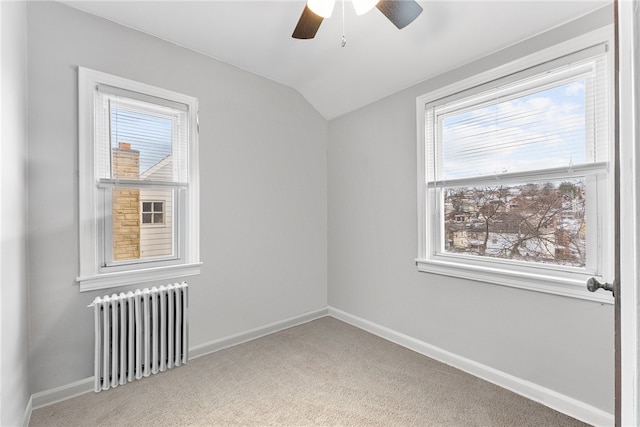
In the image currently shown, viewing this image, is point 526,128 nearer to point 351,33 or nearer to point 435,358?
point 351,33

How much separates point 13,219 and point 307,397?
6.75 ft

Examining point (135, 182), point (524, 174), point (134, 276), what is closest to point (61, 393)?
point (134, 276)

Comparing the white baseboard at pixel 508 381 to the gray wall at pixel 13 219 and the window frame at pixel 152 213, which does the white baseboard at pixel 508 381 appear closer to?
the window frame at pixel 152 213

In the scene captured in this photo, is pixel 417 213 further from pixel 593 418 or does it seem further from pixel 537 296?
pixel 593 418

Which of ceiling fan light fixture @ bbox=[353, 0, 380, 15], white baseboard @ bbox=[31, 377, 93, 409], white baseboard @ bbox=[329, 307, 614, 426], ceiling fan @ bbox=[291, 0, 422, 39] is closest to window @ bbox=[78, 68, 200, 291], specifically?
white baseboard @ bbox=[31, 377, 93, 409]

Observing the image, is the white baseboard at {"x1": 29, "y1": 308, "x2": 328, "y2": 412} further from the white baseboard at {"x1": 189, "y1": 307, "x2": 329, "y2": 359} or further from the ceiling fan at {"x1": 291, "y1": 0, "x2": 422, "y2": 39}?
the ceiling fan at {"x1": 291, "y1": 0, "x2": 422, "y2": 39}

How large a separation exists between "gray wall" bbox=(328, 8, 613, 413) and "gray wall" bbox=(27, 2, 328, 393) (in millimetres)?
369

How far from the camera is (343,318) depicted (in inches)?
134

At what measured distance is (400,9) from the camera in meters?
1.68

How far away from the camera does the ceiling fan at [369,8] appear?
5.36ft

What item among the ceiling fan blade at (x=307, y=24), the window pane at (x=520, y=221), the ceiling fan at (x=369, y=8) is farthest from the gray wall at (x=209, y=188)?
the window pane at (x=520, y=221)

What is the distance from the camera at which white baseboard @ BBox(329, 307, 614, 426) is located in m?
1.77

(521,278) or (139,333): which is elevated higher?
(521,278)

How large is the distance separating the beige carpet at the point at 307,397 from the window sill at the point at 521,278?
76 centimetres
